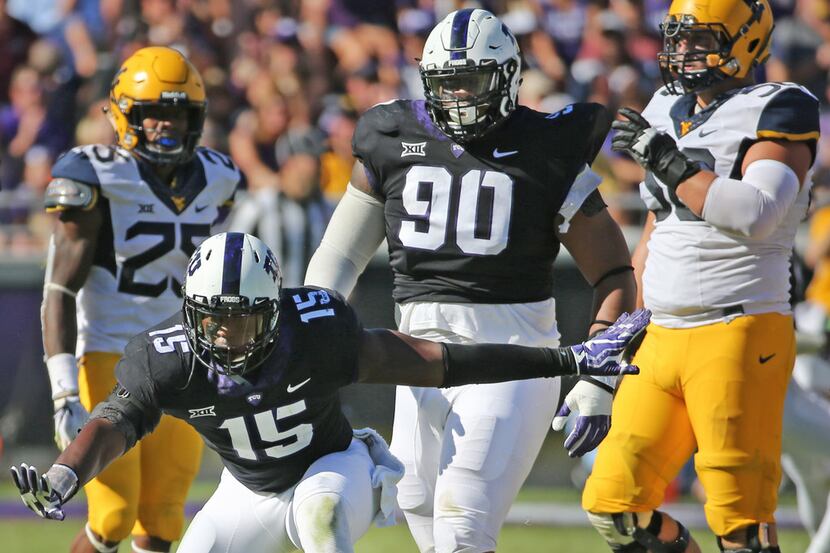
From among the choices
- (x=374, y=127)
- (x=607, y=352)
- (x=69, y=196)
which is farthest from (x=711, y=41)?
(x=69, y=196)

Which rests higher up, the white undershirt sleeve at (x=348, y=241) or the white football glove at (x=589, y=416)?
the white undershirt sleeve at (x=348, y=241)

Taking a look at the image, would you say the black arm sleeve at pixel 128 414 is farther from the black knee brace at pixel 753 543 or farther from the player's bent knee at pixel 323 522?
the black knee brace at pixel 753 543

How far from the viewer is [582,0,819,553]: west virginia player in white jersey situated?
4109 millimetres

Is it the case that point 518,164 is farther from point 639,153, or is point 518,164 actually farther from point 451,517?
point 451,517

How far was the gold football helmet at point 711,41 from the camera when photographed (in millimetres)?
4371

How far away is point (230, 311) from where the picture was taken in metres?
3.70

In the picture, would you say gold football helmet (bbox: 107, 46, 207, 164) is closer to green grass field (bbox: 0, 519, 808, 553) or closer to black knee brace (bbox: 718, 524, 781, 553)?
green grass field (bbox: 0, 519, 808, 553)

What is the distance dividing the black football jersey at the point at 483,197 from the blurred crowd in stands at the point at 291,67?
12.9ft

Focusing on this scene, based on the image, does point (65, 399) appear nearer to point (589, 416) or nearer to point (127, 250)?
point (127, 250)

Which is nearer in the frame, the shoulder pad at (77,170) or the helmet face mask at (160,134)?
the shoulder pad at (77,170)

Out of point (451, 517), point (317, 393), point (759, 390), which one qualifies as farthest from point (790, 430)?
point (317, 393)

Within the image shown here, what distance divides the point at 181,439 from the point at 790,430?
234 cm

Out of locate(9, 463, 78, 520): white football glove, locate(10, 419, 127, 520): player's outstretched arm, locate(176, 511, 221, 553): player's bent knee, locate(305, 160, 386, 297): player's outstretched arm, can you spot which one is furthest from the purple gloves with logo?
locate(9, 463, 78, 520): white football glove

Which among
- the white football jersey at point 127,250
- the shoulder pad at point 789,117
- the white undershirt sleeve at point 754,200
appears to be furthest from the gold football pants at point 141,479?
the shoulder pad at point 789,117
